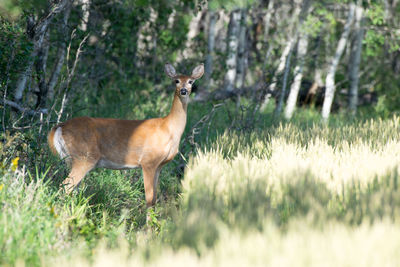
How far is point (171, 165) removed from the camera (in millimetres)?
8516

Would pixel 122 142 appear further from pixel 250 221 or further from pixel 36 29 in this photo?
pixel 250 221

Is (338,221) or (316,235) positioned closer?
(316,235)

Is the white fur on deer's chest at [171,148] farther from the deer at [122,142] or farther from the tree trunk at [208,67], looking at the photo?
the tree trunk at [208,67]

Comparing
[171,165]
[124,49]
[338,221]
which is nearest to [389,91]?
[124,49]

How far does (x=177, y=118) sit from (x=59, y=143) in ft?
4.74

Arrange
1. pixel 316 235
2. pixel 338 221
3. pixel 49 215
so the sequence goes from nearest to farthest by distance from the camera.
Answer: pixel 316 235
pixel 338 221
pixel 49 215

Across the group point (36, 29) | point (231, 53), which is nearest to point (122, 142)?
point (36, 29)

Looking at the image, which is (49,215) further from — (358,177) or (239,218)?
(358,177)

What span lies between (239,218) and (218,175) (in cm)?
116

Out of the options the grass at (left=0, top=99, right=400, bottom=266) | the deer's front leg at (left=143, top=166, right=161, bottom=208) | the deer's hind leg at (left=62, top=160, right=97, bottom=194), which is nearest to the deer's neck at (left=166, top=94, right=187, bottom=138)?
the deer's front leg at (left=143, top=166, right=161, bottom=208)

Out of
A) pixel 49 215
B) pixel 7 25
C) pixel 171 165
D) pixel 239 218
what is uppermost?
pixel 7 25

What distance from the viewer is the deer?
607 cm

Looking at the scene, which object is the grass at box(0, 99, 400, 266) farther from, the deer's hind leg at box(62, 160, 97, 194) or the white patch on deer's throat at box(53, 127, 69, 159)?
the deer's hind leg at box(62, 160, 97, 194)

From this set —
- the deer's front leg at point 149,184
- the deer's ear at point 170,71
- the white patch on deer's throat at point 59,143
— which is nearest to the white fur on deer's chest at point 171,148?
the deer's front leg at point 149,184
